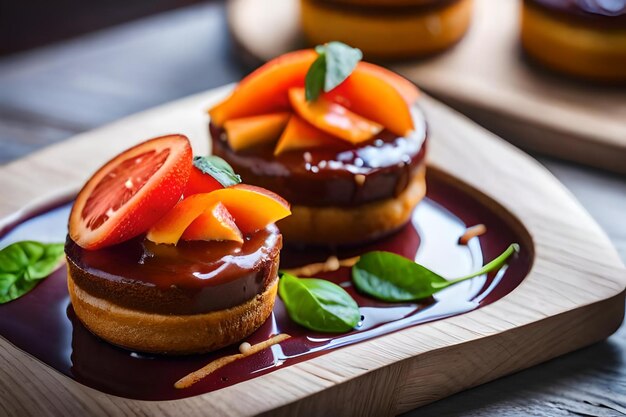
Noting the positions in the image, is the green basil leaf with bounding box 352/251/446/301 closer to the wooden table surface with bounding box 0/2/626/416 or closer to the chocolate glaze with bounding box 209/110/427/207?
the chocolate glaze with bounding box 209/110/427/207

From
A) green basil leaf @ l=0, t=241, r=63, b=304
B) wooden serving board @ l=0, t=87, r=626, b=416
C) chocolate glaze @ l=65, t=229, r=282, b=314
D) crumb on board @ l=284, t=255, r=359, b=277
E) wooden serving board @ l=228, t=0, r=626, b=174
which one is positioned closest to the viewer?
wooden serving board @ l=0, t=87, r=626, b=416

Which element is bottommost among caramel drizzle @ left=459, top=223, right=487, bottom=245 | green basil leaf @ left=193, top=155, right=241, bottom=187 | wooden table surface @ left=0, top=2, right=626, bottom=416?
wooden table surface @ left=0, top=2, right=626, bottom=416

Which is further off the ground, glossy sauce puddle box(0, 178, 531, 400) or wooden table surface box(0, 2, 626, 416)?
glossy sauce puddle box(0, 178, 531, 400)

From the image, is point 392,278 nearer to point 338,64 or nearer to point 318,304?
point 318,304

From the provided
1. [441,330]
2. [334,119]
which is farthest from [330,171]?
[441,330]

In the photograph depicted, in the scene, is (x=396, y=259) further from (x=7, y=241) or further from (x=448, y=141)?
(x=7, y=241)

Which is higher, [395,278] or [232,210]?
[232,210]

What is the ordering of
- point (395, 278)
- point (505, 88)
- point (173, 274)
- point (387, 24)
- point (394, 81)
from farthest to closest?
1. point (387, 24)
2. point (505, 88)
3. point (394, 81)
4. point (395, 278)
5. point (173, 274)

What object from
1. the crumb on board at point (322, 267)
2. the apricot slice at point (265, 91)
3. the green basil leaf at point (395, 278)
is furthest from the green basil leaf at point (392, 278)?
the apricot slice at point (265, 91)

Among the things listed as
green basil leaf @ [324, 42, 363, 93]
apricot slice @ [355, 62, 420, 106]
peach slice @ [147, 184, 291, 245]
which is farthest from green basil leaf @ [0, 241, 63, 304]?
apricot slice @ [355, 62, 420, 106]
